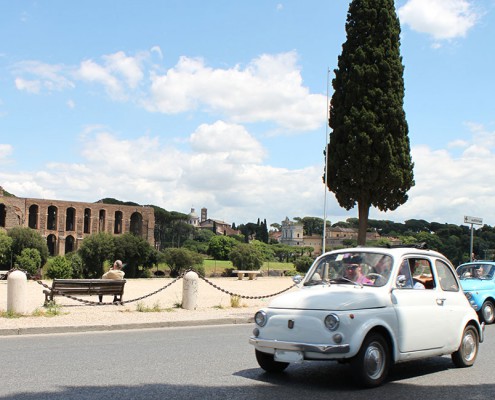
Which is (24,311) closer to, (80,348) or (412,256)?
(80,348)

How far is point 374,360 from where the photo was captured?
288 inches

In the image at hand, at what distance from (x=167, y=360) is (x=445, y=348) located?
3875 mm

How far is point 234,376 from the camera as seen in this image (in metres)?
7.96

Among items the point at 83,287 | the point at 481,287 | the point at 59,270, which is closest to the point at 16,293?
the point at 83,287

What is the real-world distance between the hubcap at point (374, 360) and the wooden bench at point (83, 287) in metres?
11.8

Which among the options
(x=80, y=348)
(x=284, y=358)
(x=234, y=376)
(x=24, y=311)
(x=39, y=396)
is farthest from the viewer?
(x=24, y=311)

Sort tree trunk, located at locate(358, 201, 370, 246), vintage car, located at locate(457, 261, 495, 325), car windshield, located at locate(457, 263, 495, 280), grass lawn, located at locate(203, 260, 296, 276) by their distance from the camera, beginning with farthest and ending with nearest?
grass lawn, located at locate(203, 260, 296, 276), tree trunk, located at locate(358, 201, 370, 246), car windshield, located at locate(457, 263, 495, 280), vintage car, located at locate(457, 261, 495, 325)

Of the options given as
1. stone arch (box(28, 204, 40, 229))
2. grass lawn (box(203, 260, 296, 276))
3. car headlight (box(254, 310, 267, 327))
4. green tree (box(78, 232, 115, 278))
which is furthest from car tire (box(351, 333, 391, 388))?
stone arch (box(28, 204, 40, 229))

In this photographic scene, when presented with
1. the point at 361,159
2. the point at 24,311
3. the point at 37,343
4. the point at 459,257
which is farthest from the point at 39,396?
the point at 459,257

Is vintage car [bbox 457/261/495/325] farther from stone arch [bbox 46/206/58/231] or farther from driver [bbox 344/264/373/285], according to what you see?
stone arch [bbox 46/206/58/231]

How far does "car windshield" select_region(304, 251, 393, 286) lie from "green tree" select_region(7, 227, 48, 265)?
63331 millimetres

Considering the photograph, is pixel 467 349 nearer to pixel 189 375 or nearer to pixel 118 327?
pixel 189 375

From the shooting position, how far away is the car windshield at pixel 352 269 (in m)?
7.93

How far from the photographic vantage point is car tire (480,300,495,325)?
15.2 meters
